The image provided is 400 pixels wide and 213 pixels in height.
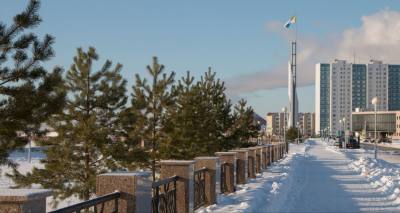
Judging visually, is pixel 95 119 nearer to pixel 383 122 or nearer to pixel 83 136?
pixel 83 136

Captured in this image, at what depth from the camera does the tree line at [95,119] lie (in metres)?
8.83

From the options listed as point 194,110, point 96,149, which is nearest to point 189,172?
point 96,149

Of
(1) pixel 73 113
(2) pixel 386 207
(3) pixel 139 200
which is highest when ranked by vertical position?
(1) pixel 73 113

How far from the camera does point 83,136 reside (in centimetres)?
1638

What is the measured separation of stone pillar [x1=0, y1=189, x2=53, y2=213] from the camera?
4.81 metres

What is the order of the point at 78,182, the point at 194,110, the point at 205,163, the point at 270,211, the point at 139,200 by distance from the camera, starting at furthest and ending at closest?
the point at 194,110, the point at 78,182, the point at 205,163, the point at 270,211, the point at 139,200

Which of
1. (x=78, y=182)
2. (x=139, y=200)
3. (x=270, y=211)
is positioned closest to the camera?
(x=139, y=200)

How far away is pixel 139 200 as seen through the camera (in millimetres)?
7457

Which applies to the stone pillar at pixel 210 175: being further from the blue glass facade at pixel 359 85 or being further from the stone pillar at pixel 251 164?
the blue glass facade at pixel 359 85

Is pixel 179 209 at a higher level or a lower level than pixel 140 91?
lower

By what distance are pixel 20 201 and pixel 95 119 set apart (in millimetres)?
11857

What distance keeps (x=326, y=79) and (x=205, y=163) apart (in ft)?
614

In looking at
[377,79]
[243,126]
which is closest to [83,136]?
[243,126]

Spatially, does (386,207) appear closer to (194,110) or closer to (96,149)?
(96,149)
